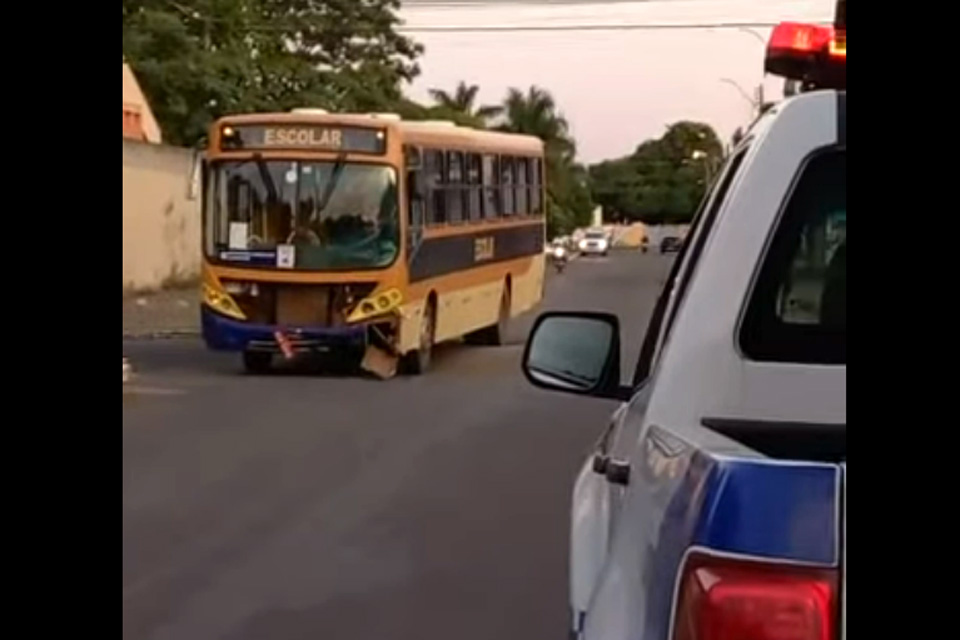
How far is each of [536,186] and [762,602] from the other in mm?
28071

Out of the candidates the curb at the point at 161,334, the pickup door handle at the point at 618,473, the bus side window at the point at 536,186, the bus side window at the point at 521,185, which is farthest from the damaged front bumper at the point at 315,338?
the pickup door handle at the point at 618,473

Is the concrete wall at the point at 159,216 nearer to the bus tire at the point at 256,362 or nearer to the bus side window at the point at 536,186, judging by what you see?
the bus side window at the point at 536,186

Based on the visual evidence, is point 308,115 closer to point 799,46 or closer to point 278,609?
point 278,609

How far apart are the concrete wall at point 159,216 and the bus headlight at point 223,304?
17738 millimetres

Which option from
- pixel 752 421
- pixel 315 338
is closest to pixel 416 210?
pixel 315 338

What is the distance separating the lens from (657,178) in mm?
112188

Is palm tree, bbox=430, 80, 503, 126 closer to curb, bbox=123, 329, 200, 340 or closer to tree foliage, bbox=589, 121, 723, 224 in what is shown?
tree foliage, bbox=589, 121, 723, 224

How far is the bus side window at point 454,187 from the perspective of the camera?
24.3m

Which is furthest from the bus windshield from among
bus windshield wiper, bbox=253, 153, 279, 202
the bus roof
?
the bus roof

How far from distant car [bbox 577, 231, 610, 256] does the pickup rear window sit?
76135mm

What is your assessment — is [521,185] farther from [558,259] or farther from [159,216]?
[558,259]

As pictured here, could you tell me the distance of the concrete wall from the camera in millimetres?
41250

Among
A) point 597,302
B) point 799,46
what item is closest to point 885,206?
point 799,46
